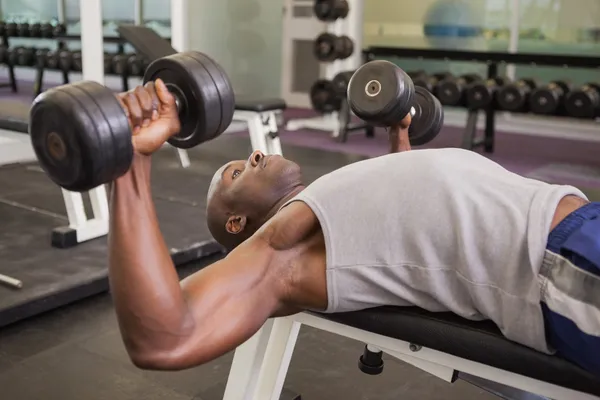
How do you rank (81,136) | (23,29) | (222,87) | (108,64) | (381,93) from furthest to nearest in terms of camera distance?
(23,29) < (108,64) < (381,93) < (222,87) < (81,136)

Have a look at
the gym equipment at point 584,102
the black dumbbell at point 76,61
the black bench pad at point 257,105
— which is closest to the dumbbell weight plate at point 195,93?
the black bench pad at point 257,105

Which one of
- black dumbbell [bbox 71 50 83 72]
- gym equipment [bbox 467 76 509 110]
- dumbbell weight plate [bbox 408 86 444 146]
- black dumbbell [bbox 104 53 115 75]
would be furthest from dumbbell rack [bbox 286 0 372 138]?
dumbbell weight plate [bbox 408 86 444 146]

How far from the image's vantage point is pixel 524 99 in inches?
171

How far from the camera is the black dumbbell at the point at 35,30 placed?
655cm

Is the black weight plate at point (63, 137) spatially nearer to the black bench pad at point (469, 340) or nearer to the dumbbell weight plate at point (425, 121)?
the black bench pad at point (469, 340)

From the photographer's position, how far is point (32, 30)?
6590 millimetres

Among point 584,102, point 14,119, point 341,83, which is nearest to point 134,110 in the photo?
point 14,119

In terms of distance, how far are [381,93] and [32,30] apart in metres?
5.92

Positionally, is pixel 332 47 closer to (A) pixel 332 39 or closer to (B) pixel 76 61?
(A) pixel 332 39

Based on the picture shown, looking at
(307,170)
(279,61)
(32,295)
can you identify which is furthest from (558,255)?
(279,61)

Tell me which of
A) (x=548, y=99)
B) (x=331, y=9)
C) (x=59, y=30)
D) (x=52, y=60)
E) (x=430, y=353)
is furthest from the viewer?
(x=59, y=30)

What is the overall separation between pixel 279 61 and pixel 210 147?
2490mm

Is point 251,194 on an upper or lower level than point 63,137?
lower

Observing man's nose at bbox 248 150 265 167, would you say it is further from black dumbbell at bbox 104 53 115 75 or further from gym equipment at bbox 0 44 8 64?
gym equipment at bbox 0 44 8 64
